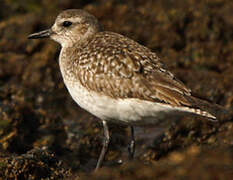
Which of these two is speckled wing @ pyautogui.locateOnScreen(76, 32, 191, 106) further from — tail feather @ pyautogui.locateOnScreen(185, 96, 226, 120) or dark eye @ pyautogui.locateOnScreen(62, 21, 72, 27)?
dark eye @ pyautogui.locateOnScreen(62, 21, 72, 27)

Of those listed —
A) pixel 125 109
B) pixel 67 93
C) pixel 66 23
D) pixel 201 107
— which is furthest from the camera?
pixel 67 93

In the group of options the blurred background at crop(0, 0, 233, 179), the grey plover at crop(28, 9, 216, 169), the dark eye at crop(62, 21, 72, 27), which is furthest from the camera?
the blurred background at crop(0, 0, 233, 179)

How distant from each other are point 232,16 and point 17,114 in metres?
4.88

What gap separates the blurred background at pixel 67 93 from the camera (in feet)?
21.7

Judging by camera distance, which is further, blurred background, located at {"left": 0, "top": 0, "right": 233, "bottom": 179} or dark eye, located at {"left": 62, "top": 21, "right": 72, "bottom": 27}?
blurred background, located at {"left": 0, "top": 0, "right": 233, "bottom": 179}

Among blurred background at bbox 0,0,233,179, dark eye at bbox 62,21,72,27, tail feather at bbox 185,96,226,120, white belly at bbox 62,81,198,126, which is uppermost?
tail feather at bbox 185,96,226,120

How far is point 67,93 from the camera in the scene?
848 centimetres

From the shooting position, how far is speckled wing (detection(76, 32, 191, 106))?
16.7 ft

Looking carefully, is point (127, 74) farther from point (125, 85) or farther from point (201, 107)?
point (201, 107)

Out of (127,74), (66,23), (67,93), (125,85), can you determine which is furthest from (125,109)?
(67,93)

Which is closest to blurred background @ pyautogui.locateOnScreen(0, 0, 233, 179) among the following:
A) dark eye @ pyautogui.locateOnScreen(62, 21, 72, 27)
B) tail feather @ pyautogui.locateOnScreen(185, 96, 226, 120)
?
tail feather @ pyautogui.locateOnScreen(185, 96, 226, 120)

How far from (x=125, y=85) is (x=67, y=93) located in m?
3.43

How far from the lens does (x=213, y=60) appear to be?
8602 millimetres

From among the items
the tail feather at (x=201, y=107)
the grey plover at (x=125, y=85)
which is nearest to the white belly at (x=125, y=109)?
the grey plover at (x=125, y=85)
